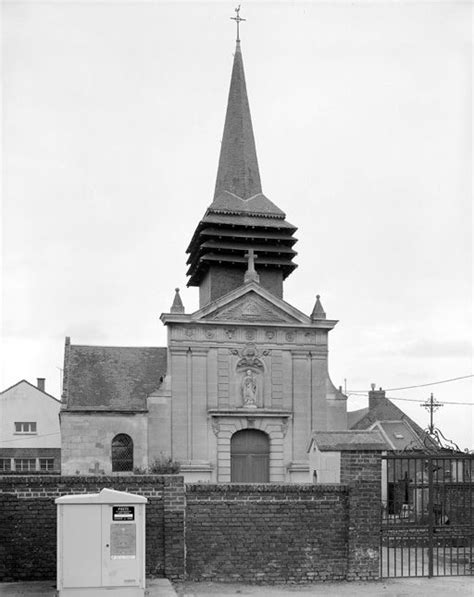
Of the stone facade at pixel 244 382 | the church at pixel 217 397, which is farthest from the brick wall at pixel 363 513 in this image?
the stone facade at pixel 244 382

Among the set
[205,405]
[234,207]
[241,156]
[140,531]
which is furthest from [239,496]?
[241,156]

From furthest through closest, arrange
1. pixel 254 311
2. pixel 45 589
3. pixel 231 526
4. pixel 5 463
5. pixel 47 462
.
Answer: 1. pixel 47 462
2. pixel 5 463
3. pixel 254 311
4. pixel 231 526
5. pixel 45 589

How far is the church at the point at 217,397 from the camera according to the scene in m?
32.7

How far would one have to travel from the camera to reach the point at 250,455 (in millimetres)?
33625

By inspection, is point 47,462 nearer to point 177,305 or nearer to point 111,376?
point 111,376

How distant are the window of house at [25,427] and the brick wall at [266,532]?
139ft

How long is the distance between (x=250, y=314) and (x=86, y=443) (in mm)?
8766

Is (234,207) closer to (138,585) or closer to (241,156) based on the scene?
(241,156)

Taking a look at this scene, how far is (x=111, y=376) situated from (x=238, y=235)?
29.5 ft

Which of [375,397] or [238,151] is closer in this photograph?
[238,151]

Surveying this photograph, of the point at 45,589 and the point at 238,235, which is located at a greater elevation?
the point at 238,235

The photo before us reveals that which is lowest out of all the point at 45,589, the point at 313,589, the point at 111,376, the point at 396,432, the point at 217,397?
the point at 313,589

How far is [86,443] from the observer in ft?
107

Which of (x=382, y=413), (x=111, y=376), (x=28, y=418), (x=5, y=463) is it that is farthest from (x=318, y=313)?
(x=28, y=418)
